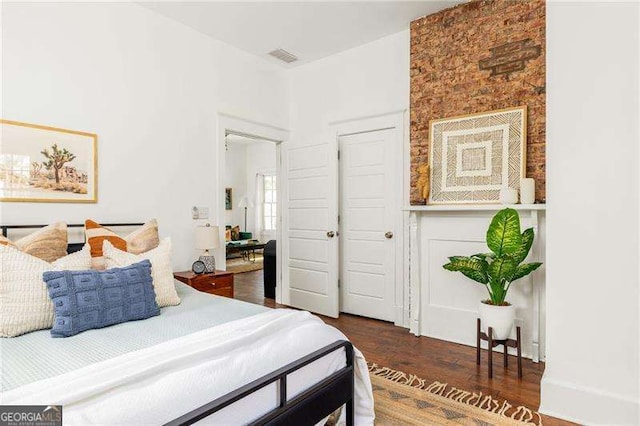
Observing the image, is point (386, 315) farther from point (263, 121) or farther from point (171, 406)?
point (171, 406)

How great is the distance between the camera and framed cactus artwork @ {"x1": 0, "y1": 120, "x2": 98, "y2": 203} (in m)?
2.67

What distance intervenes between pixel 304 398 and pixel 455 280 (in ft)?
7.67

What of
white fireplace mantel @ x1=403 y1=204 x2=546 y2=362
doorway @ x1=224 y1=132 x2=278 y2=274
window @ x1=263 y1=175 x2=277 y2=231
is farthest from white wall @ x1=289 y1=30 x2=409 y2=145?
window @ x1=263 y1=175 x2=277 y2=231

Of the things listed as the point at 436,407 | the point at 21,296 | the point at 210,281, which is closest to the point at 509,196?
the point at 436,407

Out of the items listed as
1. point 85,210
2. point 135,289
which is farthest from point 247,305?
point 85,210

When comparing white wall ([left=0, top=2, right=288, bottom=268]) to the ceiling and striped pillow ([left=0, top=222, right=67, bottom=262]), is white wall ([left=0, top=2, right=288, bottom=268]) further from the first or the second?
striped pillow ([left=0, top=222, right=67, bottom=262])

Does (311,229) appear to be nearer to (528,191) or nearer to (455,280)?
(455,280)

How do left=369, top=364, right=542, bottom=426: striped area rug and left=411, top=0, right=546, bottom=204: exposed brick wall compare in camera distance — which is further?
left=411, top=0, right=546, bottom=204: exposed brick wall

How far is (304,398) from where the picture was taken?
1599 millimetres

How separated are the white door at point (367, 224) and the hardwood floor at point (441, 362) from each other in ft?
1.01

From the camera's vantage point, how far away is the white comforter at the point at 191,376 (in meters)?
1.13

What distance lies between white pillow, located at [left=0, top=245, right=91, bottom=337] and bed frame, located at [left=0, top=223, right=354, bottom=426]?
120cm

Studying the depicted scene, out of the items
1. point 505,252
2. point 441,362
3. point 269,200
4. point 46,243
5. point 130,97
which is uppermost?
point 130,97
